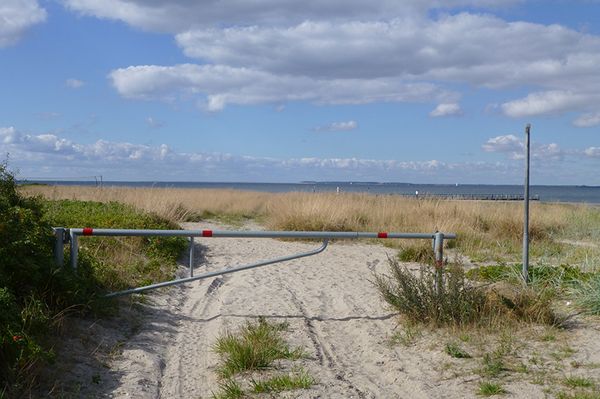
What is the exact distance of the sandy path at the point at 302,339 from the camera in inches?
236

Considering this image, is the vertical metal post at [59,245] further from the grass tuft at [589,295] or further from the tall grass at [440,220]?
the tall grass at [440,220]

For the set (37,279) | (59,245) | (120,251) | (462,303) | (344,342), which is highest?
(59,245)

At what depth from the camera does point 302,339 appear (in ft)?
24.7

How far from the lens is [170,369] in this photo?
6496 millimetres

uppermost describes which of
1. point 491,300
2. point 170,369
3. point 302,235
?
point 302,235

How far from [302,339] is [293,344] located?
25 centimetres

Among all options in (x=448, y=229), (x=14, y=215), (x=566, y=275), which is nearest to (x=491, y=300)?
(x=566, y=275)

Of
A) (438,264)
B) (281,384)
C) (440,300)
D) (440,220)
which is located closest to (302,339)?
(440,300)

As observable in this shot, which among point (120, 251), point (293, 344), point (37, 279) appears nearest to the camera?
point (37, 279)

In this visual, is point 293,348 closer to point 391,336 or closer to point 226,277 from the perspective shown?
point 391,336

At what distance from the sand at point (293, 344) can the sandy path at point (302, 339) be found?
0.04 feet

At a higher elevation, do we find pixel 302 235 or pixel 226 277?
pixel 302 235

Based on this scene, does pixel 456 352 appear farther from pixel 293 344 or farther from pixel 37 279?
pixel 37 279

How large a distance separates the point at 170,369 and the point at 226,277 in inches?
182
